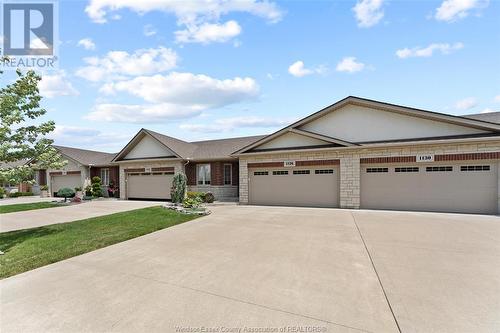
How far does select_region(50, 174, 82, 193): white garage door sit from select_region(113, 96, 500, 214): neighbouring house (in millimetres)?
13489

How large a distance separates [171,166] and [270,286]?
17338 millimetres

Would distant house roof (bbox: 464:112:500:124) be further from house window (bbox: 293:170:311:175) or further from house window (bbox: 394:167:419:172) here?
house window (bbox: 293:170:311:175)

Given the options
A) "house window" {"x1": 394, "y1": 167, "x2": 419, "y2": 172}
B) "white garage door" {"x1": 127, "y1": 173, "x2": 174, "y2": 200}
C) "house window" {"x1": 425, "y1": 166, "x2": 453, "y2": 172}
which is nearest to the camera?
"house window" {"x1": 425, "y1": 166, "x2": 453, "y2": 172}

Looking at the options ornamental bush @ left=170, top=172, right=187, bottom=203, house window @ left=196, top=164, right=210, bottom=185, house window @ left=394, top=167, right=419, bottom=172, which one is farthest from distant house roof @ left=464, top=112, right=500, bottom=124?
ornamental bush @ left=170, top=172, right=187, bottom=203

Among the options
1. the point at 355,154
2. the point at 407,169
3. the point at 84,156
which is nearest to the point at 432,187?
the point at 407,169

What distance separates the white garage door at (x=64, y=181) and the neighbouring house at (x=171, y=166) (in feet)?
20.3

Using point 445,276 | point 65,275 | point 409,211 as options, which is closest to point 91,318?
point 65,275

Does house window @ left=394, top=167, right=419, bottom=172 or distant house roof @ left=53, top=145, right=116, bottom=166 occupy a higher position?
distant house roof @ left=53, top=145, right=116, bottom=166

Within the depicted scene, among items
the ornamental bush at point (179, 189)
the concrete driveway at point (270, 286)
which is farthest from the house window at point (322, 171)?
the ornamental bush at point (179, 189)

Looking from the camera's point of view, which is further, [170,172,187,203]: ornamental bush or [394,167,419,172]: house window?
[170,172,187,203]: ornamental bush

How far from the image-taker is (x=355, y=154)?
45.7 ft

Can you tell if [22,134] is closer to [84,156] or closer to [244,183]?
[244,183]

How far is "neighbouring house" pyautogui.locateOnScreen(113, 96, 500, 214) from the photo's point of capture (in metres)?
11.9

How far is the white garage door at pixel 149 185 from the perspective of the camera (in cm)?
2053
